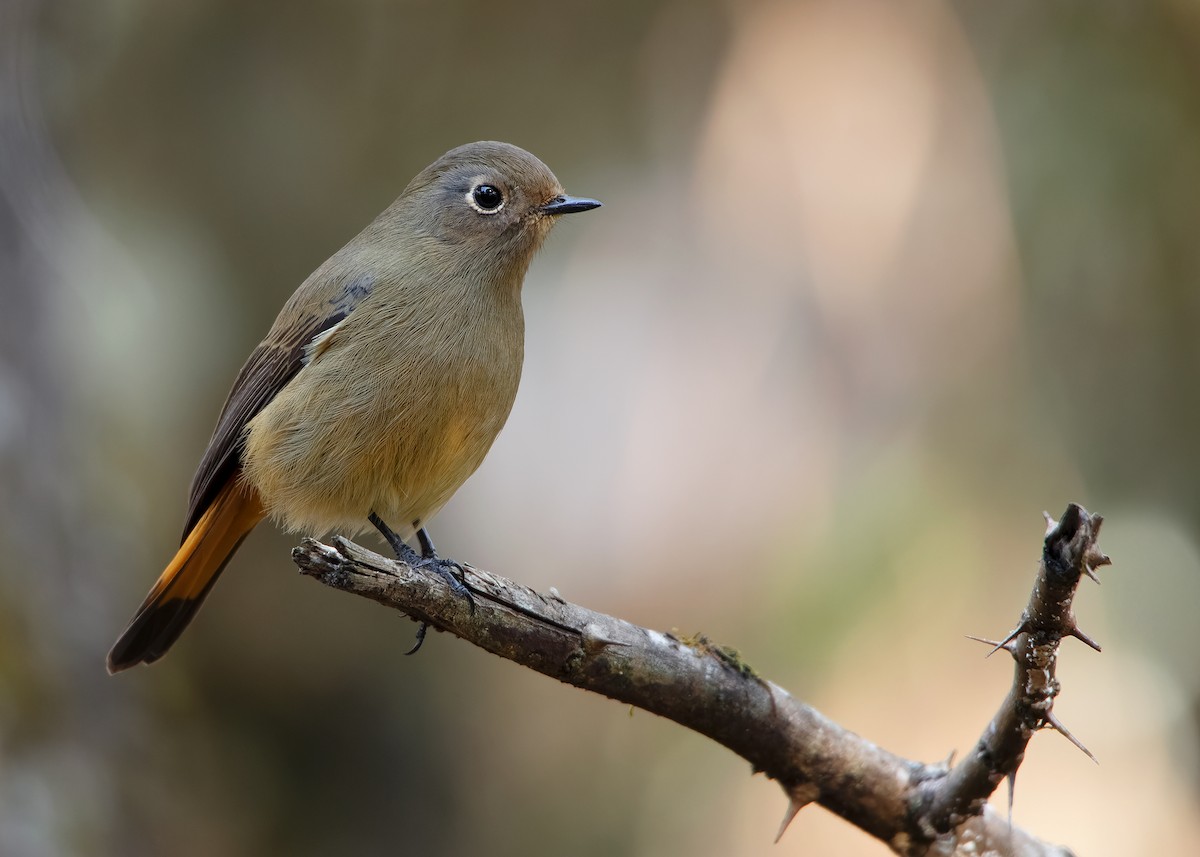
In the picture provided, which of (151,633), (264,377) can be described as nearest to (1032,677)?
(264,377)

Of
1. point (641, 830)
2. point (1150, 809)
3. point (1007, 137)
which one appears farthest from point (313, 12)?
point (1150, 809)

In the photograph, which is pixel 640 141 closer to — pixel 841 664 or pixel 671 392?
pixel 671 392

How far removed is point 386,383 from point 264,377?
0.66 m

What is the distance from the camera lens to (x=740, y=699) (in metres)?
3.39

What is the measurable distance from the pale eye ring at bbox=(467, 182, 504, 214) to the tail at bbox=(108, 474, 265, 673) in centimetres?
129

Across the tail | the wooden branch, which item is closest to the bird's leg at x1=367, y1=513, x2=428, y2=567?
the tail

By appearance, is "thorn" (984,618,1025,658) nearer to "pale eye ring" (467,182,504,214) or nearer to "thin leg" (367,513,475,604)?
"thin leg" (367,513,475,604)

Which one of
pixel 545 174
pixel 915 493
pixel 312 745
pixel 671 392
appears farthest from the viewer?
pixel 312 745

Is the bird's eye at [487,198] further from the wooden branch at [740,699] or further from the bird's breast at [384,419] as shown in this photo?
the wooden branch at [740,699]

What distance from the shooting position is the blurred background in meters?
5.61

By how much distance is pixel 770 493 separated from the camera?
5812 millimetres

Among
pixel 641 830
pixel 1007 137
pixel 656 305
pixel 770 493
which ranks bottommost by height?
pixel 641 830

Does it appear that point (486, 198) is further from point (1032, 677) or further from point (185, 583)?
point (1032, 677)

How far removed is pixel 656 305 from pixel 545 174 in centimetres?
204
